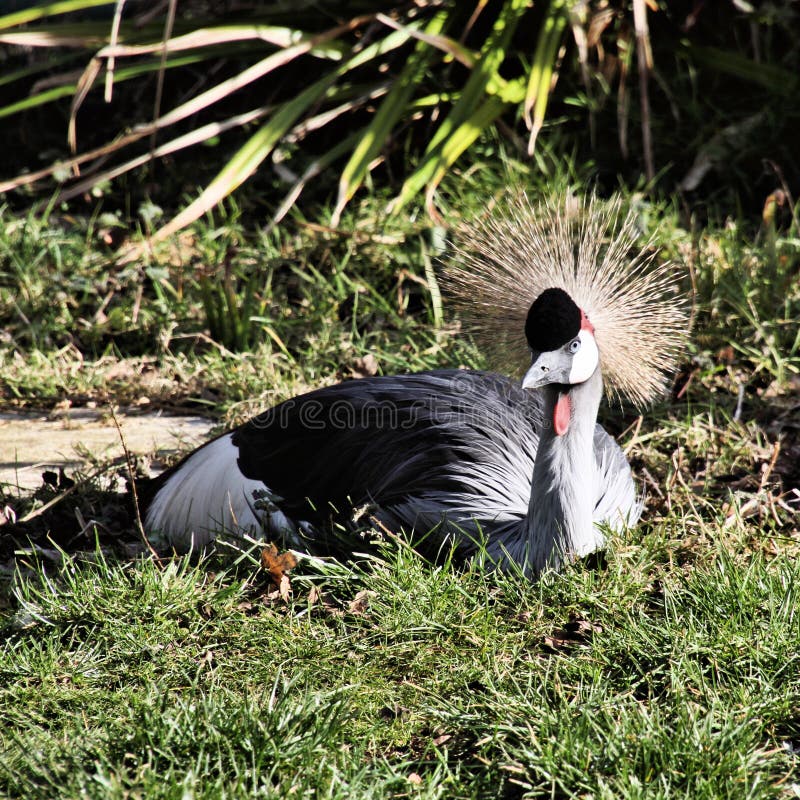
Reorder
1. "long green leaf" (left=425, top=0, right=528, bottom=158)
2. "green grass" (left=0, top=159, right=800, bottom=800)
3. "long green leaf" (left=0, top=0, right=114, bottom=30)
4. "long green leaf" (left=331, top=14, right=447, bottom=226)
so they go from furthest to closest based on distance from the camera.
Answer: "long green leaf" (left=0, top=0, right=114, bottom=30)
"long green leaf" (left=425, top=0, right=528, bottom=158)
"long green leaf" (left=331, top=14, right=447, bottom=226)
"green grass" (left=0, top=159, right=800, bottom=800)

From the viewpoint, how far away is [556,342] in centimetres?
203

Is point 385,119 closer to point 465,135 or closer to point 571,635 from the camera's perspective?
point 465,135

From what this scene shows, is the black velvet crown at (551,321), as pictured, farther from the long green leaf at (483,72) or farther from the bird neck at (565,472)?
the long green leaf at (483,72)

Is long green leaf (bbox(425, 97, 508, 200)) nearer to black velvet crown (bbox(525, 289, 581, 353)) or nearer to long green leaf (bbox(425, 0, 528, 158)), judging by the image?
long green leaf (bbox(425, 0, 528, 158))

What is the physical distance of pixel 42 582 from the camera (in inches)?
86.7

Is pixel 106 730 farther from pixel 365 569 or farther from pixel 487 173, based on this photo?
pixel 487 173

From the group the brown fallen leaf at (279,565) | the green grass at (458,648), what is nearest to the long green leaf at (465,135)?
the green grass at (458,648)

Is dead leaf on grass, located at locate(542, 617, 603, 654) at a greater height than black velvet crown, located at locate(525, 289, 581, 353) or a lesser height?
lesser

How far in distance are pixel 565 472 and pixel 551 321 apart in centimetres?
32

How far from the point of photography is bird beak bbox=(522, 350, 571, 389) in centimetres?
201

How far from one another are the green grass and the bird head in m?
0.42

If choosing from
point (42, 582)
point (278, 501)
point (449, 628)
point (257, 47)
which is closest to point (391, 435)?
point (278, 501)

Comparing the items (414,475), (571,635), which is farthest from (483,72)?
(571,635)

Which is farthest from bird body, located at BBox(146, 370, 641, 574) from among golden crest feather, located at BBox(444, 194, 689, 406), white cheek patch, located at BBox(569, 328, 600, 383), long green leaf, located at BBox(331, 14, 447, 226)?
long green leaf, located at BBox(331, 14, 447, 226)
